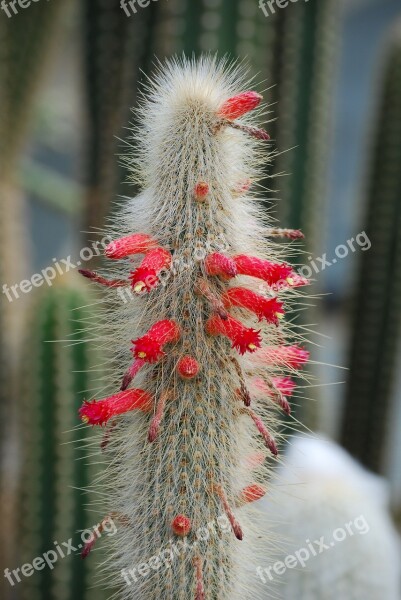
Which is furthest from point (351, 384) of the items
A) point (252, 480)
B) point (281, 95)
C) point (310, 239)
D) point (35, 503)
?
point (252, 480)

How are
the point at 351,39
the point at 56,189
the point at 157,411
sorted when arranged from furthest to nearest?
1. the point at 351,39
2. the point at 56,189
3. the point at 157,411

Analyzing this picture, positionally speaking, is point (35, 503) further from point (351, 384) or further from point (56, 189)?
point (56, 189)

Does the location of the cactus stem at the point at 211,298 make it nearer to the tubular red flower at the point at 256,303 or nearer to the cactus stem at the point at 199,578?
the tubular red flower at the point at 256,303

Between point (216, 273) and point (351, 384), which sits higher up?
point (216, 273)

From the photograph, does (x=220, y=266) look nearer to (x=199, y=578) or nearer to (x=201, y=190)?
(x=201, y=190)

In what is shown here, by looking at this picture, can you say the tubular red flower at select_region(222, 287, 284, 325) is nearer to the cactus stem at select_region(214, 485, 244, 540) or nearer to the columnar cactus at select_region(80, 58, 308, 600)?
the columnar cactus at select_region(80, 58, 308, 600)

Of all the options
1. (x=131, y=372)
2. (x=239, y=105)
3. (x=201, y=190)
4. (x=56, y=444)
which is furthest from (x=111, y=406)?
(x=56, y=444)

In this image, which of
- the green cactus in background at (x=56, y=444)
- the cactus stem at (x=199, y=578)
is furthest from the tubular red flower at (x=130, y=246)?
the green cactus in background at (x=56, y=444)
